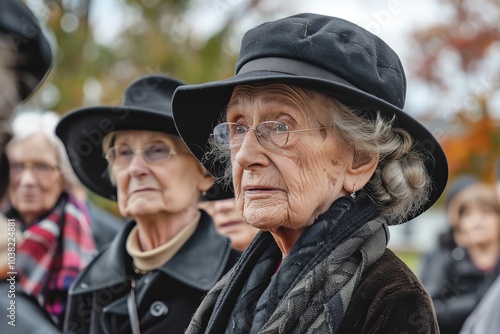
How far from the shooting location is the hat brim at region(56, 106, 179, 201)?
4.61 meters

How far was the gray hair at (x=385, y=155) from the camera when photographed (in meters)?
3.04

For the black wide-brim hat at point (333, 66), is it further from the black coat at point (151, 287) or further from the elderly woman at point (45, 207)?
the elderly woman at point (45, 207)

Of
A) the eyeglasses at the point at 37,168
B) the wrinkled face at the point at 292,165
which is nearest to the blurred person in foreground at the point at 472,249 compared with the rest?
the eyeglasses at the point at 37,168

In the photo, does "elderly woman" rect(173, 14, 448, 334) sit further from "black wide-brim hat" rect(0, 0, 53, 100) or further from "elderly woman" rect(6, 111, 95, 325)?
"elderly woman" rect(6, 111, 95, 325)

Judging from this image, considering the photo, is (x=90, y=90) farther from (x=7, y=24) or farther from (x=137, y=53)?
(x=7, y=24)

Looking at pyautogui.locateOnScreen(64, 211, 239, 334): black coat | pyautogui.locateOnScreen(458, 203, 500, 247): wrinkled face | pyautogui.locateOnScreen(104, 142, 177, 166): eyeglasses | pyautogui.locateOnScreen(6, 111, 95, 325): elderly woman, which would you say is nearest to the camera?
pyautogui.locateOnScreen(64, 211, 239, 334): black coat

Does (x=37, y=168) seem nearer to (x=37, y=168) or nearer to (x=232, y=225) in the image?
(x=37, y=168)

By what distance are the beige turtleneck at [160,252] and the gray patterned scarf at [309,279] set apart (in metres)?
1.41

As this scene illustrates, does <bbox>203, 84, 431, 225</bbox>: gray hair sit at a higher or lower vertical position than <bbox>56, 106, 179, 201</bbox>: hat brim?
higher

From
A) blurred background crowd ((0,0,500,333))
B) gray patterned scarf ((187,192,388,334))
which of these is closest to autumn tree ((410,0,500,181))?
blurred background crowd ((0,0,500,333))

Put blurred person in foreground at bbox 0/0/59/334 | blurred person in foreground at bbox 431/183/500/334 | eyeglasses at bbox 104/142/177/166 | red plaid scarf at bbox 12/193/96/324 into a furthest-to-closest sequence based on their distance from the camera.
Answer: blurred person in foreground at bbox 431/183/500/334 → red plaid scarf at bbox 12/193/96/324 → eyeglasses at bbox 104/142/177/166 → blurred person in foreground at bbox 0/0/59/334

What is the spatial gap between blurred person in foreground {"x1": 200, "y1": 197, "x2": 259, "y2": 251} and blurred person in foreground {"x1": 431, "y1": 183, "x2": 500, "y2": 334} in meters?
2.55

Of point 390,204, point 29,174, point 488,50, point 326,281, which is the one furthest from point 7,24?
point 488,50

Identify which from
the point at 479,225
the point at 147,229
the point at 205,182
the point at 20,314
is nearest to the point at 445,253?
the point at 479,225
